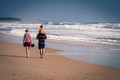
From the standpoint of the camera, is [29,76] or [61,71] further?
[61,71]

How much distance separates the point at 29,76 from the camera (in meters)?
5.99

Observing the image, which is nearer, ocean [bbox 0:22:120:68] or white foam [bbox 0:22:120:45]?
ocean [bbox 0:22:120:68]

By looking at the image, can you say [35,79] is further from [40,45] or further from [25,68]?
[40,45]

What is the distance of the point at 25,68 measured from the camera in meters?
7.09

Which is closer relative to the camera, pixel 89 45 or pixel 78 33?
pixel 89 45

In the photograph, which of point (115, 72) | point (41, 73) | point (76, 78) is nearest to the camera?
point (76, 78)

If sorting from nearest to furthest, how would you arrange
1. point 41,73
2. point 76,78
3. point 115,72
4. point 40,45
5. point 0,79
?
point 0,79, point 76,78, point 41,73, point 115,72, point 40,45

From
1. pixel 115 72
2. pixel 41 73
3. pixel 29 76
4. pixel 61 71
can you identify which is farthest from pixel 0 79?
pixel 115 72

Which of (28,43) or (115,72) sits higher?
(28,43)

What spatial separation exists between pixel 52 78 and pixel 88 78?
42.5 inches

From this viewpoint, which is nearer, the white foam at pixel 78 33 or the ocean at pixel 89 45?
the ocean at pixel 89 45

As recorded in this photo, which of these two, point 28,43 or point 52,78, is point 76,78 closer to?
point 52,78

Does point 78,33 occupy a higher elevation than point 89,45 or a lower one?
lower

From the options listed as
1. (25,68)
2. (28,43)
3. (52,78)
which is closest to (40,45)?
(28,43)
